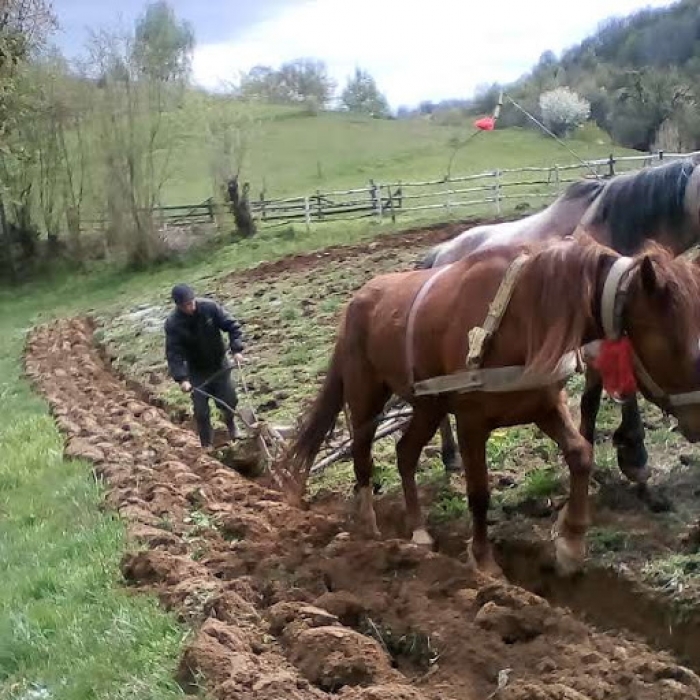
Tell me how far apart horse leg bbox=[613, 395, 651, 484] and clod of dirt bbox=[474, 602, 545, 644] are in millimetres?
1987

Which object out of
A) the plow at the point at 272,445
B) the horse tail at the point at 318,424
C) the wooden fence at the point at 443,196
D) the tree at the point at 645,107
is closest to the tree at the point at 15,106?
the wooden fence at the point at 443,196

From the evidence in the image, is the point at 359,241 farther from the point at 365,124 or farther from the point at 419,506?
the point at 365,124

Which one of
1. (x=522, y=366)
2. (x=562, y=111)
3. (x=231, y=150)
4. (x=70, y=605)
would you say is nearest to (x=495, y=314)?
(x=522, y=366)

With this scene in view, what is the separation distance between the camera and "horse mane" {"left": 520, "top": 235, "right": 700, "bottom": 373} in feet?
15.2

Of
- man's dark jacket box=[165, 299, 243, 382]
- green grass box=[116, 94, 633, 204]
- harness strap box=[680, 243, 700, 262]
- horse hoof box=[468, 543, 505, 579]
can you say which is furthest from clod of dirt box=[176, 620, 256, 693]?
green grass box=[116, 94, 633, 204]

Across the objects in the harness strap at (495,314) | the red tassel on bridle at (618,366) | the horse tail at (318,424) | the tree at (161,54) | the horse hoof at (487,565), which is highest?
the tree at (161,54)

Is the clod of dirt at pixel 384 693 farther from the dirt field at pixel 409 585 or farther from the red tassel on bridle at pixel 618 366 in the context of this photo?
the red tassel on bridle at pixel 618 366

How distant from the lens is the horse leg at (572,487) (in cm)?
520

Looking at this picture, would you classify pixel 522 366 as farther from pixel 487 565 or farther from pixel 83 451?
pixel 83 451

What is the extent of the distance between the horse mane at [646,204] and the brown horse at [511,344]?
1.15 meters

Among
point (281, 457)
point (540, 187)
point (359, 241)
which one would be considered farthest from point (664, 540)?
point (540, 187)

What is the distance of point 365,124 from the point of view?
53.7 m

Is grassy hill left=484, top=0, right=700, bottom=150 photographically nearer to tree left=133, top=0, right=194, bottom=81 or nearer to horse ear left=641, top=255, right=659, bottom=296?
tree left=133, top=0, right=194, bottom=81

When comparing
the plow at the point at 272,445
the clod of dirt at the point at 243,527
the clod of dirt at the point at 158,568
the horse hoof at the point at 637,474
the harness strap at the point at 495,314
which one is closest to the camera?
the harness strap at the point at 495,314
